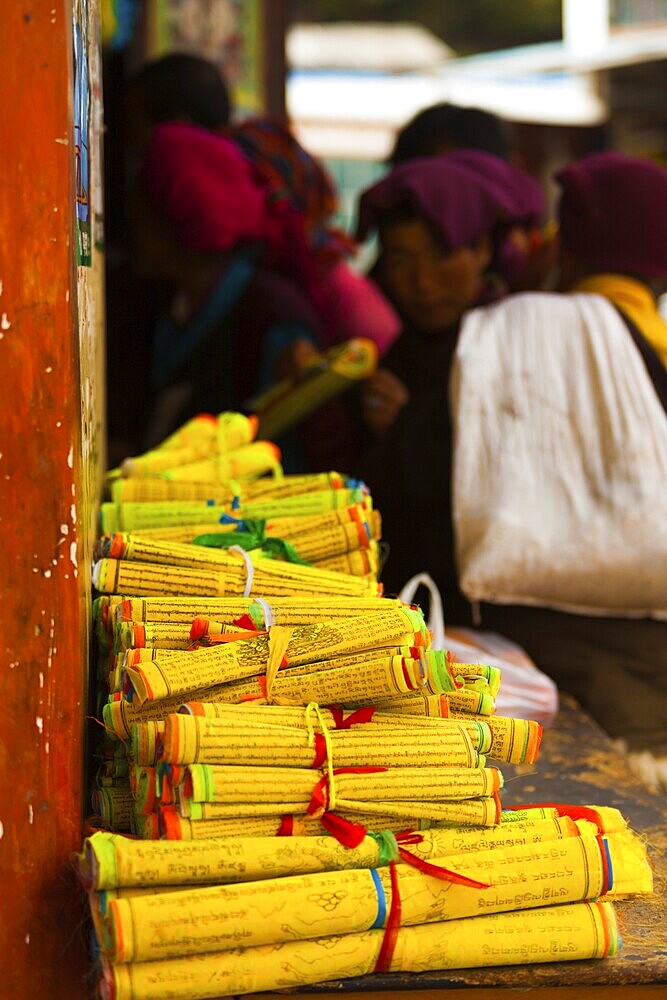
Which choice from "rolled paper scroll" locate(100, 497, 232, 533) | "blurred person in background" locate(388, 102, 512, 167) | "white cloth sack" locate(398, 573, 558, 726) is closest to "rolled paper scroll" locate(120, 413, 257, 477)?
"rolled paper scroll" locate(100, 497, 232, 533)

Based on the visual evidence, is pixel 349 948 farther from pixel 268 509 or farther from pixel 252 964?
pixel 268 509

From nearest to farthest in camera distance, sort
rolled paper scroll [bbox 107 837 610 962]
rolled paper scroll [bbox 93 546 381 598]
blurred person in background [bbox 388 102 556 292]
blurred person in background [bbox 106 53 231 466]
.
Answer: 1. rolled paper scroll [bbox 107 837 610 962]
2. rolled paper scroll [bbox 93 546 381 598]
3. blurred person in background [bbox 388 102 556 292]
4. blurred person in background [bbox 106 53 231 466]

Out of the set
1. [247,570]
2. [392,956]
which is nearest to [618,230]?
[247,570]

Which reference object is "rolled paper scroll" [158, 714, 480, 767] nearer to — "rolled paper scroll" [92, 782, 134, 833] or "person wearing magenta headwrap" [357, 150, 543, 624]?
"rolled paper scroll" [92, 782, 134, 833]

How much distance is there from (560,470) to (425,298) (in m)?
1.00

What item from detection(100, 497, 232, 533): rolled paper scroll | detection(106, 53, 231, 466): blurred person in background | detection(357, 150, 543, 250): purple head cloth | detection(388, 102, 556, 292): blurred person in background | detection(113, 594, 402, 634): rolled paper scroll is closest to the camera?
detection(113, 594, 402, 634): rolled paper scroll

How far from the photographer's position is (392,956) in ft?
4.24

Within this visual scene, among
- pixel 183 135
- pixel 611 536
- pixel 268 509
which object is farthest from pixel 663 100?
pixel 268 509

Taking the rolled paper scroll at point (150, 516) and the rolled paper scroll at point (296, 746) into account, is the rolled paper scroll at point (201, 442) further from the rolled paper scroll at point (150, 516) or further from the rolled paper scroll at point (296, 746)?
the rolled paper scroll at point (296, 746)

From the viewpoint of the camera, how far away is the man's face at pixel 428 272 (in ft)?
10.5

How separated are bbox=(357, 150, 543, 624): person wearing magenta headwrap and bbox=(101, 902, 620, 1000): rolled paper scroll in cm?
124

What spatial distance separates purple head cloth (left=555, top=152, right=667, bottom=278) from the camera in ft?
9.56

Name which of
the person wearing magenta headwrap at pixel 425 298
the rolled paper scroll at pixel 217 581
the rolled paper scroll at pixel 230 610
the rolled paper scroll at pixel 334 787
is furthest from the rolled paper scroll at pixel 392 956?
the person wearing magenta headwrap at pixel 425 298

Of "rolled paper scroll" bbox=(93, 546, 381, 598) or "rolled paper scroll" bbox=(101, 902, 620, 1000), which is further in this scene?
"rolled paper scroll" bbox=(93, 546, 381, 598)
